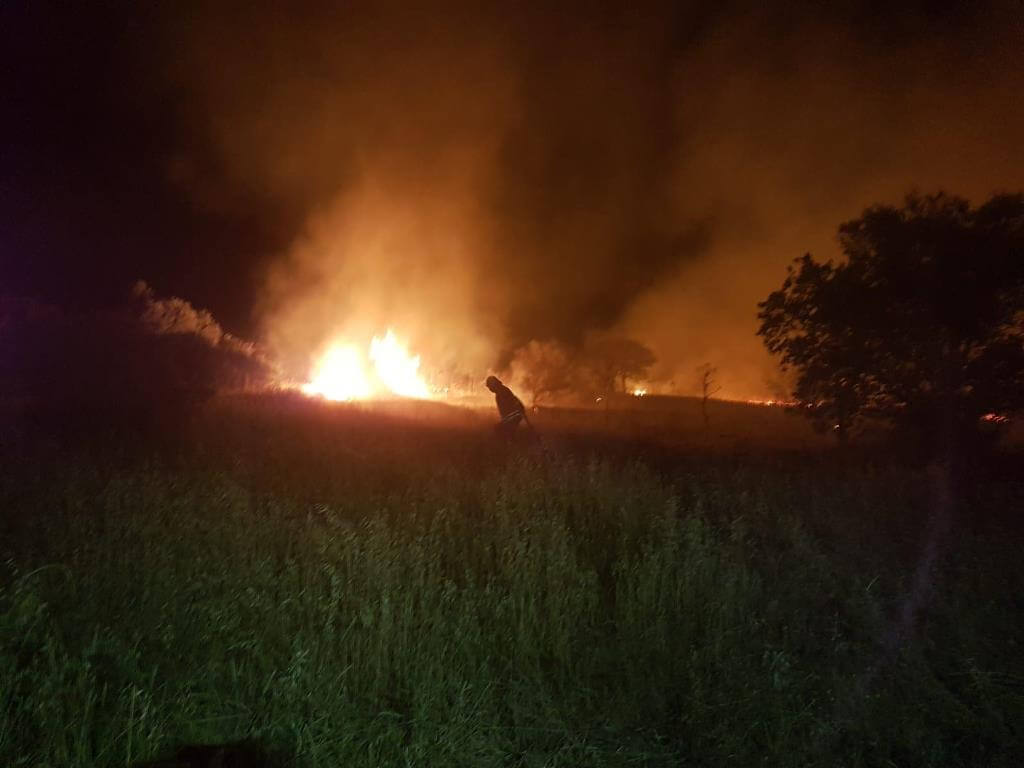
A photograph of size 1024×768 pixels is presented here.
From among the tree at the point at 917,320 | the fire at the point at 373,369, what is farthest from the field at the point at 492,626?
the fire at the point at 373,369

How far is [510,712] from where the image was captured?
10.8 ft

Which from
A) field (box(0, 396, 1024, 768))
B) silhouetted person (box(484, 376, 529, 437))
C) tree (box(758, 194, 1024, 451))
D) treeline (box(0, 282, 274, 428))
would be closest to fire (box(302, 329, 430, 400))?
treeline (box(0, 282, 274, 428))

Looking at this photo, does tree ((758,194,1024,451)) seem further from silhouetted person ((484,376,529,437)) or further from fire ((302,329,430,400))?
fire ((302,329,430,400))

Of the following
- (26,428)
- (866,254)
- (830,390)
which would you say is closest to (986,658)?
(830,390)

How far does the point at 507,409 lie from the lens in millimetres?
13477

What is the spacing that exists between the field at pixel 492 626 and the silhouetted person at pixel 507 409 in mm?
5907

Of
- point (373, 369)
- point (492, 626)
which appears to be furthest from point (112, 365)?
point (492, 626)

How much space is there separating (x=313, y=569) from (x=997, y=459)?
12.8 metres

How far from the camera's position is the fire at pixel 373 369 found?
30453mm

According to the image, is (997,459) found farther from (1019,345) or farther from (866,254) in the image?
(866,254)

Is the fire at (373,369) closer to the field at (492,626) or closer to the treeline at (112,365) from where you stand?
the treeline at (112,365)

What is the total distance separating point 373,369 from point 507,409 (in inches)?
765

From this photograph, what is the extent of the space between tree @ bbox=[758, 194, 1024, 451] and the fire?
20.1 meters

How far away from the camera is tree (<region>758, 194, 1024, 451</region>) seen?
11141 mm
